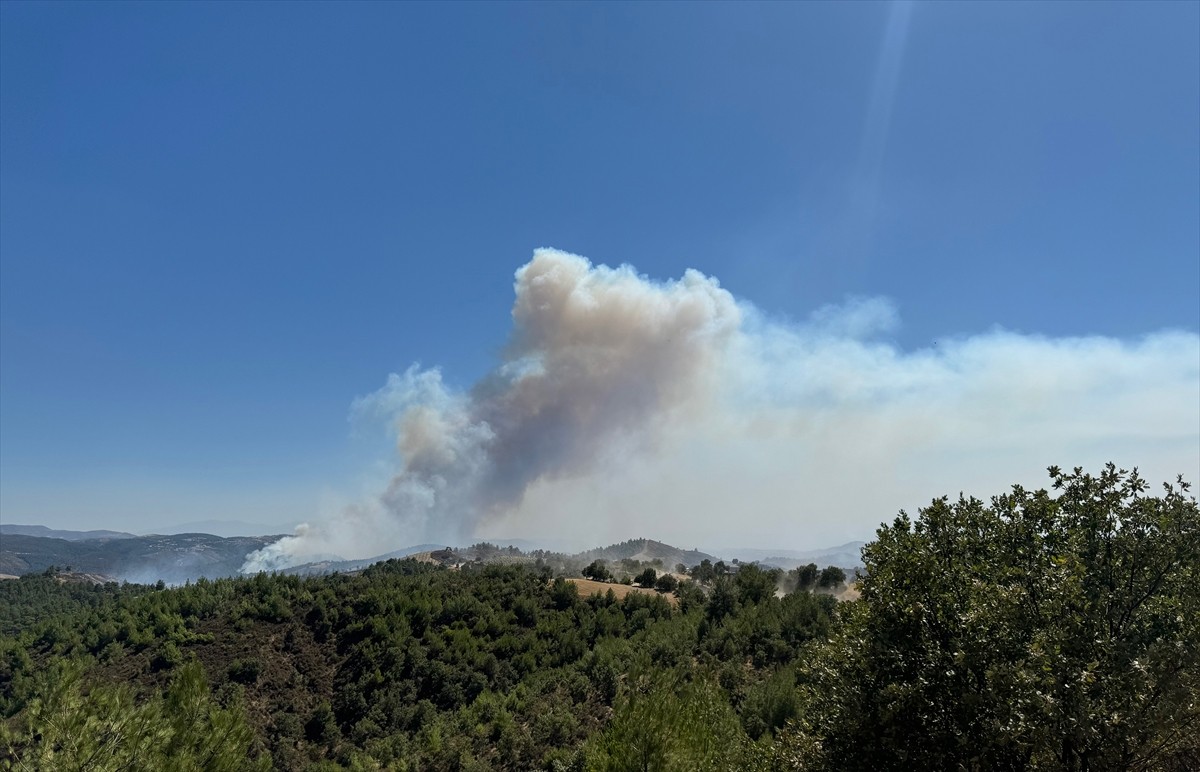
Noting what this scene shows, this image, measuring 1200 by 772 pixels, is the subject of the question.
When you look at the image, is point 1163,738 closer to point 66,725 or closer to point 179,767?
point 66,725

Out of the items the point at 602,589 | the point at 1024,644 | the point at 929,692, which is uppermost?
the point at 1024,644

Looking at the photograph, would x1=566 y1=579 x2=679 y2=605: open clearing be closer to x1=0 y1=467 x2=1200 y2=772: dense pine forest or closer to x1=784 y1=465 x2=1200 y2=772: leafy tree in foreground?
x1=0 y1=467 x2=1200 y2=772: dense pine forest

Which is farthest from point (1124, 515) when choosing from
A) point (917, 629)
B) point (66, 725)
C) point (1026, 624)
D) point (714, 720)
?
point (66, 725)

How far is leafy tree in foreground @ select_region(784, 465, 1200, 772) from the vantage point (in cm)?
1081

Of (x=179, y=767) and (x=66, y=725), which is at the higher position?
(x=66, y=725)

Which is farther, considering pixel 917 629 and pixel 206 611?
pixel 206 611

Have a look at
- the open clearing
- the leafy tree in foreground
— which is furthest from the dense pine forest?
the open clearing

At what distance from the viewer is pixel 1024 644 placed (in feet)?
38.8

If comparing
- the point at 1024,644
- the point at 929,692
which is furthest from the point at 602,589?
the point at 1024,644

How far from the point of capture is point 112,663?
205 ft

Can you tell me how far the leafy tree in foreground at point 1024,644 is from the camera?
10812 millimetres

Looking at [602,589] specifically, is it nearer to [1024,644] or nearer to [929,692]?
[929,692]

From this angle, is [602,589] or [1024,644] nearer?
[1024,644]

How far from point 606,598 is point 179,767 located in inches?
2541
